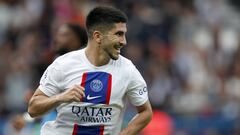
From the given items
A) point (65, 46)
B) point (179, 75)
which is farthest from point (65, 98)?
point (179, 75)

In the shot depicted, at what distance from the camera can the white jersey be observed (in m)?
8.62

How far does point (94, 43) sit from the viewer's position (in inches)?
344

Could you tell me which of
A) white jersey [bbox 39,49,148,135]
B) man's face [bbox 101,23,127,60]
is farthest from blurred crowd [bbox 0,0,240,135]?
man's face [bbox 101,23,127,60]

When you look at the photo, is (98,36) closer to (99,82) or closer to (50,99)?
(99,82)

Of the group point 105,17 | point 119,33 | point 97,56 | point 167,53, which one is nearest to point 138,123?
point 97,56

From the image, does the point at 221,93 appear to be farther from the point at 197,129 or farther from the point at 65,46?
the point at 65,46

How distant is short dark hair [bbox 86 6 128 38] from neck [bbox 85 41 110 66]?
0.17 metres

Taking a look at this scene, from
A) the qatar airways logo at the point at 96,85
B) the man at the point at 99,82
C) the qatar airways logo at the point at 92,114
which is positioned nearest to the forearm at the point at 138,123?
the man at the point at 99,82

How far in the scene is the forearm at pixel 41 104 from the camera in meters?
8.26

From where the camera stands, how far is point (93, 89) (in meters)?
8.62

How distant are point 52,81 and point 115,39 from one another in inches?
26.0

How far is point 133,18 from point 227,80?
214cm

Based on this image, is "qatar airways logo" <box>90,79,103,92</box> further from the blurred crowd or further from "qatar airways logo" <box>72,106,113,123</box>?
the blurred crowd

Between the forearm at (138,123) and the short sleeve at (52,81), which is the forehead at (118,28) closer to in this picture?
the short sleeve at (52,81)
